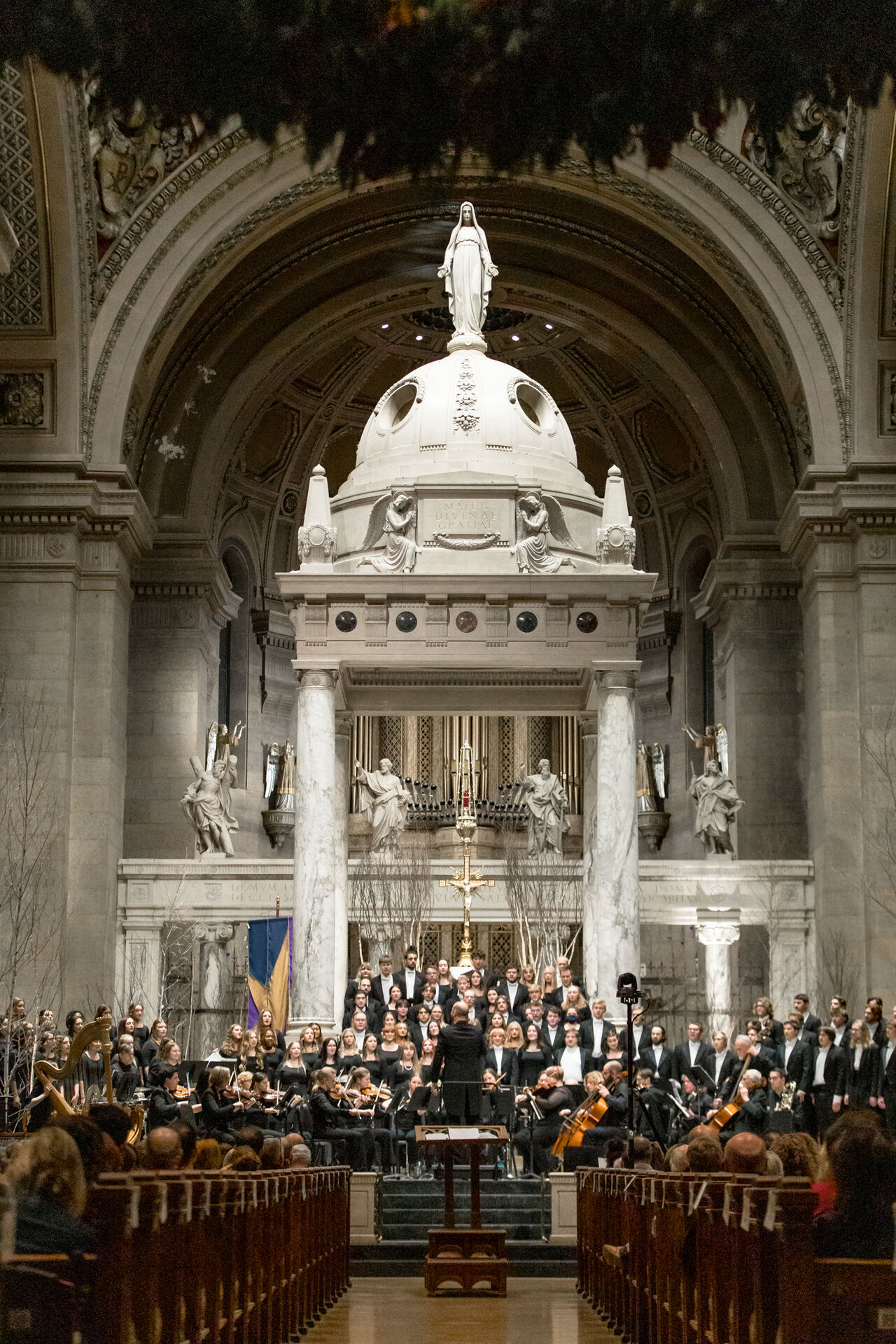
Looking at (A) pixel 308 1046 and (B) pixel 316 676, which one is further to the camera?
(B) pixel 316 676

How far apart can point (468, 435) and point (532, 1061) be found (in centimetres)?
973

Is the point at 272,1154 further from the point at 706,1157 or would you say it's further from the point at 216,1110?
the point at 216,1110

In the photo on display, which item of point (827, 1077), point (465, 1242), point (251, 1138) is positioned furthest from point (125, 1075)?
point (827, 1077)

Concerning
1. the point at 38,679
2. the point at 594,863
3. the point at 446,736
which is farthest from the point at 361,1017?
the point at 446,736

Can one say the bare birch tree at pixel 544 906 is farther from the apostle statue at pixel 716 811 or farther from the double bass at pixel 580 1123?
the double bass at pixel 580 1123

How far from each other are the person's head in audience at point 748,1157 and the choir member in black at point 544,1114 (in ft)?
31.9

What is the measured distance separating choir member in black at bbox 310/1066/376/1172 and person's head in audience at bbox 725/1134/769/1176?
9444 millimetres

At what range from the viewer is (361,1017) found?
20.7m

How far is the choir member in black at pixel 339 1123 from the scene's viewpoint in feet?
61.2

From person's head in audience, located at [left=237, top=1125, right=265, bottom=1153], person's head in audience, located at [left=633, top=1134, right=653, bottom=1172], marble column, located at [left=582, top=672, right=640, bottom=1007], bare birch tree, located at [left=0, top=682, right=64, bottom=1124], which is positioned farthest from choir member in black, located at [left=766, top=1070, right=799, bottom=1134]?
bare birch tree, located at [left=0, top=682, right=64, bottom=1124]

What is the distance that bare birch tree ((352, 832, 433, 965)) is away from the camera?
28.0m

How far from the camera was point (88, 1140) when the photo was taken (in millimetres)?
8211

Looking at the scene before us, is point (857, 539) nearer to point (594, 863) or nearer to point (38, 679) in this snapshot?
point (594, 863)

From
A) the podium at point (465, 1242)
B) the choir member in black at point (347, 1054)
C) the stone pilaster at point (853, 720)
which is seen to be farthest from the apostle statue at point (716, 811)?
the podium at point (465, 1242)
